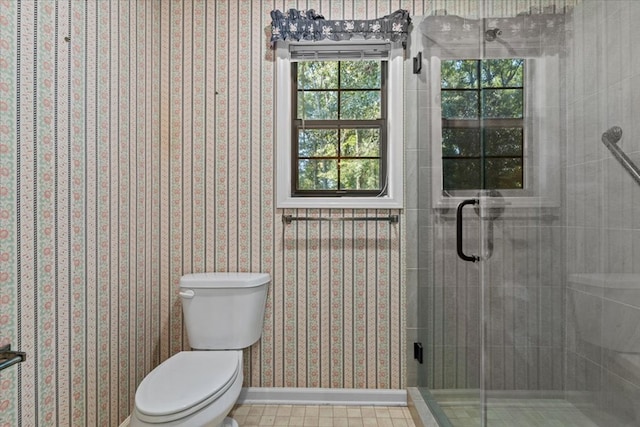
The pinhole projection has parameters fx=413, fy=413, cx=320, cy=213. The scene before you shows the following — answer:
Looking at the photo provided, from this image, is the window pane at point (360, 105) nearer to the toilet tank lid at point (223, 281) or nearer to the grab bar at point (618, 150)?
the toilet tank lid at point (223, 281)

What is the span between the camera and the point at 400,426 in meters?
1.95

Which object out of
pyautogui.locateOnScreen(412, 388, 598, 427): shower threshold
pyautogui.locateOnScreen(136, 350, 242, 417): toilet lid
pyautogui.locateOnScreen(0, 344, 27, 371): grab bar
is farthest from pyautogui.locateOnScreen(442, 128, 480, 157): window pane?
pyautogui.locateOnScreen(0, 344, 27, 371): grab bar

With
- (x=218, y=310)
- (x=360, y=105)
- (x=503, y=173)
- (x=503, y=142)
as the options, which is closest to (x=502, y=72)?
(x=503, y=142)

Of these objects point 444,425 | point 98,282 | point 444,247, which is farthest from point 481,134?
point 98,282

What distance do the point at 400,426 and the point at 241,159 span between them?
4.99 feet

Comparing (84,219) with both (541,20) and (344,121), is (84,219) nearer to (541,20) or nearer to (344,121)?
(344,121)

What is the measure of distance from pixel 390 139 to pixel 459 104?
1.82ft

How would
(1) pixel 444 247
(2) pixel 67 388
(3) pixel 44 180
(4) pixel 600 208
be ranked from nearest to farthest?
(4) pixel 600 208
(3) pixel 44 180
(2) pixel 67 388
(1) pixel 444 247

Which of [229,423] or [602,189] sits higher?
[602,189]

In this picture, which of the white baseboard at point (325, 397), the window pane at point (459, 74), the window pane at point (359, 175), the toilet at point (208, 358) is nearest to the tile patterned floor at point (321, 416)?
the white baseboard at point (325, 397)

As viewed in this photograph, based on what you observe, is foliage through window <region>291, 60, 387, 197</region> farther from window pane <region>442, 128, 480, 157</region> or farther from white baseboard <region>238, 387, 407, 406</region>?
white baseboard <region>238, 387, 407, 406</region>

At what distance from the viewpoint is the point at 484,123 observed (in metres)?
1.44

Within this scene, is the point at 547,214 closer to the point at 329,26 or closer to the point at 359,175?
the point at 359,175

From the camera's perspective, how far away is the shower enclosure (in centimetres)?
114
